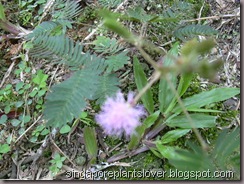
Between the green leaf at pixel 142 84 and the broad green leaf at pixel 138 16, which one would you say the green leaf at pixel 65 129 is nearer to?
the green leaf at pixel 142 84

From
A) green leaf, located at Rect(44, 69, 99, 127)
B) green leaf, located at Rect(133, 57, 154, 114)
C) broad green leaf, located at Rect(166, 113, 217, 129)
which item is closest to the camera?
green leaf, located at Rect(44, 69, 99, 127)

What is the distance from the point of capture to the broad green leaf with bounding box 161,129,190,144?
1421 mm

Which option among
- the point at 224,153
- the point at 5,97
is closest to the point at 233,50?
the point at 224,153

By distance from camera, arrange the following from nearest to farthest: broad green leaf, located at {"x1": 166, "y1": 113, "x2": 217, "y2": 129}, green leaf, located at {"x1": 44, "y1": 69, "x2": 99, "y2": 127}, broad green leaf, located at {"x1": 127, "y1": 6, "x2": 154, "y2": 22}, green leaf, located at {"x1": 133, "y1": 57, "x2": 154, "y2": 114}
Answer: green leaf, located at {"x1": 44, "y1": 69, "x2": 99, "y2": 127}, broad green leaf, located at {"x1": 166, "y1": 113, "x2": 217, "y2": 129}, green leaf, located at {"x1": 133, "y1": 57, "x2": 154, "y2": 114}, broad green leaf, located at {"x1": 127, "y1": 6, "x2": 154, "y2": 22}

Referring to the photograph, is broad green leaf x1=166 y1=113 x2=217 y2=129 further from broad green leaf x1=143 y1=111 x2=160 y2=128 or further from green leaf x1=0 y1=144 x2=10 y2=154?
green leaf x1=0 y1=144 x2=10 y2=154

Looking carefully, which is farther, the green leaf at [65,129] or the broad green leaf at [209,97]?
the green leaf at [65,129]

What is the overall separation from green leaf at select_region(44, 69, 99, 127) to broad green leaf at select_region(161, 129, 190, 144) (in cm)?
34

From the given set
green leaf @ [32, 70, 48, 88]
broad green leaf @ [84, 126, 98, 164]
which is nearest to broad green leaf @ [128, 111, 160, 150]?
broad green leaf @ [84, 126, 98, 164]

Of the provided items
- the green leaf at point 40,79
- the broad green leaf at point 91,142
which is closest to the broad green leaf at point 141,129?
the broad green leaf at point 91,142

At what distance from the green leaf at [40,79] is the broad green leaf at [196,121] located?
63 centimetres

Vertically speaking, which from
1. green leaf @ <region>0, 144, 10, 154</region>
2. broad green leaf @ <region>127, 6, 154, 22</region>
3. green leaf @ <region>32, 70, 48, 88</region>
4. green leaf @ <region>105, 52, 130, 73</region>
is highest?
broad green leaf @ <region>127, 6, 154, 22</region>

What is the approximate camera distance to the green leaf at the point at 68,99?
129cm

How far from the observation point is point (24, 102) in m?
1.70

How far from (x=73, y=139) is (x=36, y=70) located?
437 millimetres
